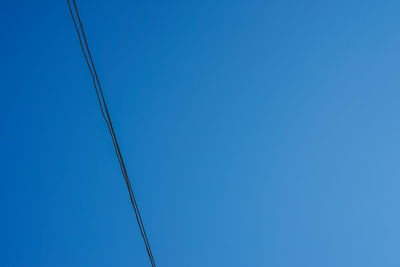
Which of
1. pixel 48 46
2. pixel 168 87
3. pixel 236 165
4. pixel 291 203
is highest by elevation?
pixel 48 46

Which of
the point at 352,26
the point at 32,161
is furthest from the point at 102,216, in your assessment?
the point at 352,26

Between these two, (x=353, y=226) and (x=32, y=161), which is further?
(x=353, y=226)

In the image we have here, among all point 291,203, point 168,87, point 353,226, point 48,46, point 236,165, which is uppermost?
point 48,46

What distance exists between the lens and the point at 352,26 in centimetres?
114

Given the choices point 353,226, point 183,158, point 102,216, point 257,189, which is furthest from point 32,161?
point 353,226

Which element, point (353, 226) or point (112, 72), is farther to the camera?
point (353, 226)

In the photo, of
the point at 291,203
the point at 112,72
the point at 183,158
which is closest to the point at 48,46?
the point at 112,72

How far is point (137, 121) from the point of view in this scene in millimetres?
1146

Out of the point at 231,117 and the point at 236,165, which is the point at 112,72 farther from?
the point at 236,165

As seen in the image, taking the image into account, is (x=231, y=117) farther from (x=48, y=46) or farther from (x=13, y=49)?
(x=13, y=49)

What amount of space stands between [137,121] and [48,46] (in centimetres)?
39

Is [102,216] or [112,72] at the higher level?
[112,72]

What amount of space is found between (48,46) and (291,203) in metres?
1.01

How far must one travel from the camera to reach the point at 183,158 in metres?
1.17
